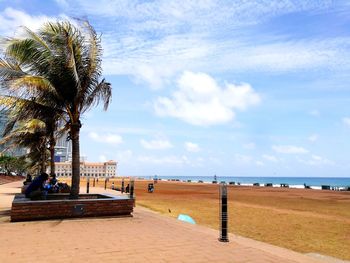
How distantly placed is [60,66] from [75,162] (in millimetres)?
3509

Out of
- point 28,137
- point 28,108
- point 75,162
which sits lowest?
point 75,162

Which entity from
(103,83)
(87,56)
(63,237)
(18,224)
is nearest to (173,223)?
(63,237)

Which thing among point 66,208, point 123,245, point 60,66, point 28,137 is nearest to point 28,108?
point 60,66

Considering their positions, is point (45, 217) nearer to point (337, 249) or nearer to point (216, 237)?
point (216, 237)

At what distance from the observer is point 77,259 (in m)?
6.04

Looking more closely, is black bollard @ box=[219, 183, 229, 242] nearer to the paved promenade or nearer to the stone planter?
the paved promenade

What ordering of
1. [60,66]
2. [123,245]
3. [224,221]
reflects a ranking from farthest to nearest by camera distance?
[60,66] → [224,221] → [123,245]

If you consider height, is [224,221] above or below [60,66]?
below

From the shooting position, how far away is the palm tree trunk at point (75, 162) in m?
12.4

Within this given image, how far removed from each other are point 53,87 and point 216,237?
7.67m

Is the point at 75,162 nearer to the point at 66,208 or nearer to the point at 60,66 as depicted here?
the point at 66,208

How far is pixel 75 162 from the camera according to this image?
12.6 m

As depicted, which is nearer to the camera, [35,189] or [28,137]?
[35,189]

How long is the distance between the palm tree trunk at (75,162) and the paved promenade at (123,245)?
7.76 feet
